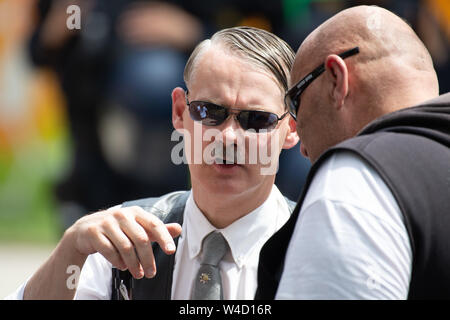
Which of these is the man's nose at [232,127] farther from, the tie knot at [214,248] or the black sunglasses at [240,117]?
the tie knot at [214,248]

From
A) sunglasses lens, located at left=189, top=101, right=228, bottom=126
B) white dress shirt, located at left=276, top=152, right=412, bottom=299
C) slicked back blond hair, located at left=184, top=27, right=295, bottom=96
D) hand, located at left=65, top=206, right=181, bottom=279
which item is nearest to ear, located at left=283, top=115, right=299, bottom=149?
slicked back blond hair, located at left=184, top=27, right=295, bottom=96

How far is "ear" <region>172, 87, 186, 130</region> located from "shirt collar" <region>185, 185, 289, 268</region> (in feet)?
0.98

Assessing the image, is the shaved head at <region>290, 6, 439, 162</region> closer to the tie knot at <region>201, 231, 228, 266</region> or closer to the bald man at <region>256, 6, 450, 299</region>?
the bald man at <region>256, 6, 450, 299</region>

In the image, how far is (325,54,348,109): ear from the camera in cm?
175

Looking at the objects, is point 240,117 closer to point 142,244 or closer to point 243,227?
point 243,227

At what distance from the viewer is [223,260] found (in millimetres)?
2242

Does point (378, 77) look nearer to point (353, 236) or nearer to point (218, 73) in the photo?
point (353, 236)

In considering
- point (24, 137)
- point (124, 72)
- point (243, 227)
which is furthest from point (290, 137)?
point (24, 137)

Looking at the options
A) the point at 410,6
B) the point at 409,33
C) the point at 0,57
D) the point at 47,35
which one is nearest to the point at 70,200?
the point at 47,35

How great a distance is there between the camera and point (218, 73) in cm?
234

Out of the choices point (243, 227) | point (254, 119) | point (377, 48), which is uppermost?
point (377, 48)

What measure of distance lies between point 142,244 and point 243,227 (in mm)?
623

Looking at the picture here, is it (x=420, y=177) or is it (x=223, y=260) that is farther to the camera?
(x=223, y=260)
